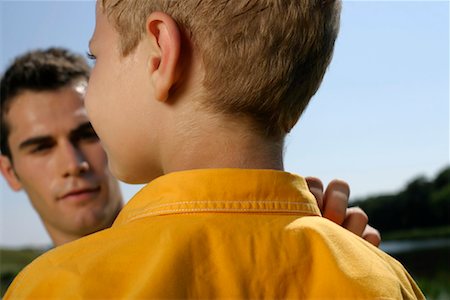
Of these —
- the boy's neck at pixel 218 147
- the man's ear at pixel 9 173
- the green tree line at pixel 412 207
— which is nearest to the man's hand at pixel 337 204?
the boy's neck at pixel 218 147

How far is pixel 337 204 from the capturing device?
5.65 feet

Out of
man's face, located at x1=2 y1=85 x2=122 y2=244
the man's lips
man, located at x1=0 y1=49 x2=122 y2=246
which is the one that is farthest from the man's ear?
the man's lips

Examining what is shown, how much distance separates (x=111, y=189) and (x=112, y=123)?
2.11 metres

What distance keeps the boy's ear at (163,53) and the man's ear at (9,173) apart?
272cm

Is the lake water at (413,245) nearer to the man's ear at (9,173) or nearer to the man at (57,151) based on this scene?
the man's ear at (9,173)

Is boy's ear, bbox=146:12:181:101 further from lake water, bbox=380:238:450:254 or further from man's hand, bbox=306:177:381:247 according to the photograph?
lake water, bbox=380:238:450:254

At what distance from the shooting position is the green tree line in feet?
139

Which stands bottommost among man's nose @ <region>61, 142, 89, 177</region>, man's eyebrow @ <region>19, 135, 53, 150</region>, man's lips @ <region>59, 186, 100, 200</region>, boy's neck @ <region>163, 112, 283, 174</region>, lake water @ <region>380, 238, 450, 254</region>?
lake water @ <region>380, 238, 450, 254</region>

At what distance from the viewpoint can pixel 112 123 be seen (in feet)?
4.44

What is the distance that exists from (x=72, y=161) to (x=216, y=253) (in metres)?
2.26

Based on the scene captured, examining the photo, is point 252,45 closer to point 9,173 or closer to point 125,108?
point 125,108

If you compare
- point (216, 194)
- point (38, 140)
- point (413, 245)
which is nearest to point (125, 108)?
point (216, 194)

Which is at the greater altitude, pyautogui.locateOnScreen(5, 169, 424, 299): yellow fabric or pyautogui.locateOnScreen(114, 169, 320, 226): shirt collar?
pyautogui.locateOnScreen(114, 169, 320, 226): shirt collar

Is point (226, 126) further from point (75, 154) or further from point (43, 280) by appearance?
point (75, 154)
